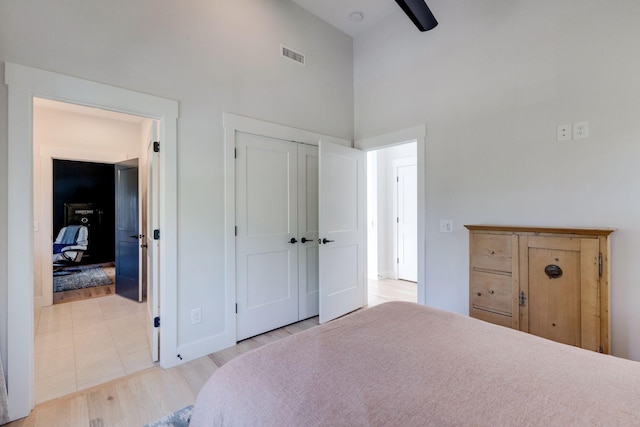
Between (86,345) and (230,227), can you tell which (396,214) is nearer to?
(230,227)

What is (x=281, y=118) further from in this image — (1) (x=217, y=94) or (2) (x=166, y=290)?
(2) (x=166, y=290)

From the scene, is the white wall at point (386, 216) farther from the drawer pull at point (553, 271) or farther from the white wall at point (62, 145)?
the white wall at point (62, 145)

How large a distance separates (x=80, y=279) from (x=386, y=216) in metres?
5.56

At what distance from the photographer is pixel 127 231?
4.20 m

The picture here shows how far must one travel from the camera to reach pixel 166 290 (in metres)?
2.27

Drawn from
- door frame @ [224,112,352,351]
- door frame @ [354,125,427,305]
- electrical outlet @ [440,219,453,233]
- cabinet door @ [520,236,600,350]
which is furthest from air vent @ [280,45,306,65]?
cabinet door @ [520,236,600,350]

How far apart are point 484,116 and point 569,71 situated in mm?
604

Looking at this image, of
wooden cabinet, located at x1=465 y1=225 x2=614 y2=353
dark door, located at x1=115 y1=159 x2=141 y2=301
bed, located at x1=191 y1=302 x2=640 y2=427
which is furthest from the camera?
dark door, located at x1=115 y1=159 x2=141 y2=301

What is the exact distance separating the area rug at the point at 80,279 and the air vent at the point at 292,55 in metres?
4.67

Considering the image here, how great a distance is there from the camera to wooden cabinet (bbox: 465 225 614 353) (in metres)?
1.81

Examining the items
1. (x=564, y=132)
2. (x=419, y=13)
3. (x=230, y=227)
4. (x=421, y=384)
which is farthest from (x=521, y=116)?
(x=230, y=227)

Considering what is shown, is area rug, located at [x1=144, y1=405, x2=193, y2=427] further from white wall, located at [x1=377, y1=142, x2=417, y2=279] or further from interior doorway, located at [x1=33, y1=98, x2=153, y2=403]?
white wall, located at [x1=377, y1=142, x2=417, y2=279]

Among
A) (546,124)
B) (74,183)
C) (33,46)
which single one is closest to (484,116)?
(546,124)

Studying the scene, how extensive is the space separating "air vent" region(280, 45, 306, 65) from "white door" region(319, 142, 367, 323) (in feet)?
3.14
